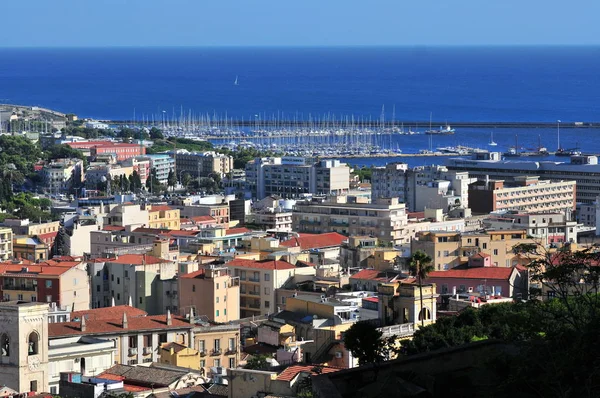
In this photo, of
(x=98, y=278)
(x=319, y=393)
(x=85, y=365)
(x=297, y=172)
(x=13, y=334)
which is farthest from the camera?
(x=297, y=172)

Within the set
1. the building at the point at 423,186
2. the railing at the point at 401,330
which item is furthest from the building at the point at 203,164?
the railing at the point at 401,330

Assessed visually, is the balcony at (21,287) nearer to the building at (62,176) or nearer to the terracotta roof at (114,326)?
the terracotta roof at (114,326)

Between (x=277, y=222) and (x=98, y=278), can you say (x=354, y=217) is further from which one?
(x=98, y=278)

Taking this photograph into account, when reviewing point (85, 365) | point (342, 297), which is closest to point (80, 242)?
point (342, 297)

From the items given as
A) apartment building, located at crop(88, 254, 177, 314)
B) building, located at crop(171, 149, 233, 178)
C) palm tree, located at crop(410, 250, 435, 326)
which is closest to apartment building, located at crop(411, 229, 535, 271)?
apartment building, located at crop(88, 254, 177, 314)

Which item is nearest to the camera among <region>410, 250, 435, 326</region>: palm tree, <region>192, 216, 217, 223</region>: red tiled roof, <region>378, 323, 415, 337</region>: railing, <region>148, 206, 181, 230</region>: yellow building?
<region>378, 323, 415, 337</region>: railing

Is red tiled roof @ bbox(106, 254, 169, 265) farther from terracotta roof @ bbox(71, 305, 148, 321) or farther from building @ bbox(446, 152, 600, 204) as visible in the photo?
building @ bbox(446, 152, 600, 204)
